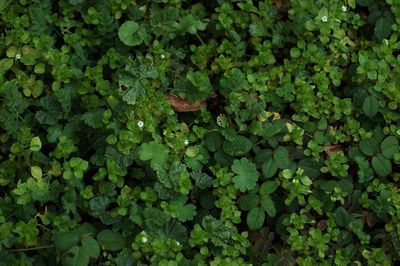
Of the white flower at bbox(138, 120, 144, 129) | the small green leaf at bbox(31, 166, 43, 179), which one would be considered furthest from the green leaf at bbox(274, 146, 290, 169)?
the small green leaf at bbox(31, 166, 43, 179)

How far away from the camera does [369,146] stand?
3.11 meters

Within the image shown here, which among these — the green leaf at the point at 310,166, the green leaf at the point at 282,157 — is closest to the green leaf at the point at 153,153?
the green leaf at the point at 282,157

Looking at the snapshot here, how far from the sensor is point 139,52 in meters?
3.32

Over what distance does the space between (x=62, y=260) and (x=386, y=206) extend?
4.89 feet

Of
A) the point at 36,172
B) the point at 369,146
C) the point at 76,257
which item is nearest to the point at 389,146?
the point at 369,146

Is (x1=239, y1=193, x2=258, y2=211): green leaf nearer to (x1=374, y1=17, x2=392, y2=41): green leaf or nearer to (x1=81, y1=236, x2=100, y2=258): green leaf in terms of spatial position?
(x1=81, y1=236, x2=100, y2=258): green leaf

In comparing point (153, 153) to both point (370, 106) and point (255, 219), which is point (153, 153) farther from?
point (370, 106)

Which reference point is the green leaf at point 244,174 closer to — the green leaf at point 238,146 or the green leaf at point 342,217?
the green leaf at point 238,146

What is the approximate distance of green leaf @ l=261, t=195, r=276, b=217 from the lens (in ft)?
9.54

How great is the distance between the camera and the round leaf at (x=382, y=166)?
3041mm

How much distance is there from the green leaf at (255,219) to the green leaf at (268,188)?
0.32ft

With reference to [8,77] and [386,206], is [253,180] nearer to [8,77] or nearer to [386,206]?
[386,206]

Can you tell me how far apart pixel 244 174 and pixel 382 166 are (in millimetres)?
679

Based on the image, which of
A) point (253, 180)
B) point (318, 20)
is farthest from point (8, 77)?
point (318, 20)
